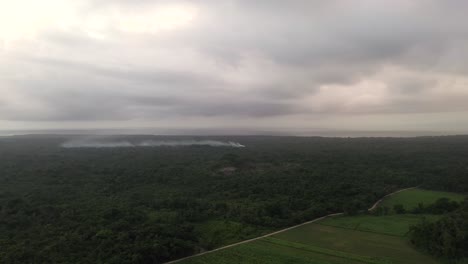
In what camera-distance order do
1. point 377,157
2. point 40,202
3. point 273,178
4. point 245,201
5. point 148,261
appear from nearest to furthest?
point 148,261 → point 40,202 → point 245,201 → point 273,178 → point 377,157

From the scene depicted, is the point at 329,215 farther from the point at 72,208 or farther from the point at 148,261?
the point at 72,208

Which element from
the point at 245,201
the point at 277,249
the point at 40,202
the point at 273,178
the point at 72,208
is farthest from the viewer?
the point at 273,178

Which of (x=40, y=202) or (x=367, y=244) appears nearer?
(x=367, y=244)

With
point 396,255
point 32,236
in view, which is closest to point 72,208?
point 32,236

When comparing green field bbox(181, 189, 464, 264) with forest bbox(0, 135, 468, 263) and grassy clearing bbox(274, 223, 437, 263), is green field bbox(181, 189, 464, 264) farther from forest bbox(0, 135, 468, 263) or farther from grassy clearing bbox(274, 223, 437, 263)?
forest bbox(0, 135, 468, 263)

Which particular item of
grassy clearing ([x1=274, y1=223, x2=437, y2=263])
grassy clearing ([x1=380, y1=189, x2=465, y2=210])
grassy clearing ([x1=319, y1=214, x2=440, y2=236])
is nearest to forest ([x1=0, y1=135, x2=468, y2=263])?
grassy clearing ([x1=274, y1=223, x2=437, y2=263])

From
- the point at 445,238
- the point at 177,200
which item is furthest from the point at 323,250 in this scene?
the point at 177,200

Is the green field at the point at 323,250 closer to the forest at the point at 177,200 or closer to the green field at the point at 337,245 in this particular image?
the green field at the point at 337,245

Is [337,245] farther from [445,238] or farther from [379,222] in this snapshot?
[379,222]
